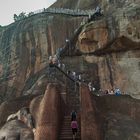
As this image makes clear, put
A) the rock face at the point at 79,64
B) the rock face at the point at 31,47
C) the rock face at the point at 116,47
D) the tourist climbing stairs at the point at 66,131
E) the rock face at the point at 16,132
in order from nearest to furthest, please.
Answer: the tourist climbing stairs at the point at 66,131 < the rock face at the point at 79,64 < the rock face at the point at 16,132 < the rock face at the point at 116,47 < the rock face at the point at 31,47

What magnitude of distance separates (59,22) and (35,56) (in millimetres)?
5849

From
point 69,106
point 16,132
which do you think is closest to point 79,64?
point 69,106

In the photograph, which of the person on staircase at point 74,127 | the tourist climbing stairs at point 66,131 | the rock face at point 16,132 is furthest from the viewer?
the rock face at point 16,132

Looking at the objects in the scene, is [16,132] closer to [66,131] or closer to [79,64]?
[66,131]

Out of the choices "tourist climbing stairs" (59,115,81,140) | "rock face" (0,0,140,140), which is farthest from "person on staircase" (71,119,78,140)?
"rock face" (0,0,140,140)

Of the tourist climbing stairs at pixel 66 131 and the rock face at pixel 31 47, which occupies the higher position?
the rock face at pixel 31 47

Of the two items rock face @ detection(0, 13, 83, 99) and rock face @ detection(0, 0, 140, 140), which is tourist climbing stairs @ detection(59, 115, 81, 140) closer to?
rock face @ detection(0, 0, 140, 140)

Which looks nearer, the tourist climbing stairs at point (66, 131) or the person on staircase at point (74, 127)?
the person on staircase at point (74, 127)

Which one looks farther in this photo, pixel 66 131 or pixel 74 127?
pixel 66 131

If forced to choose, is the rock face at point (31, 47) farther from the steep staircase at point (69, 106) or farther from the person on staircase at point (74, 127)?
the person on staircase at point (74, 127)

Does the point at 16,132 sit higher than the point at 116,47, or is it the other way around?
the point at 116,47

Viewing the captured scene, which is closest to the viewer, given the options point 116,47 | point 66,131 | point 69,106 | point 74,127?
point 74,127

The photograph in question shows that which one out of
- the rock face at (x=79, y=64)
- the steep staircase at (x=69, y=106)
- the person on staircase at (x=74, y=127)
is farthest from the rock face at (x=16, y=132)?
the person on staircase at (x=74, y=127)

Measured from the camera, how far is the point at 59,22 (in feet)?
180
